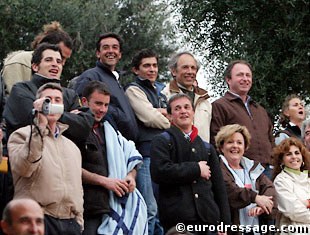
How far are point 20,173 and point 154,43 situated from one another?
1657 cm

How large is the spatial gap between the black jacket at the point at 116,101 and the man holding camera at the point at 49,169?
4.70 ft

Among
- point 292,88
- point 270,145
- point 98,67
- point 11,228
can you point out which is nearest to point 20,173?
point 11,228

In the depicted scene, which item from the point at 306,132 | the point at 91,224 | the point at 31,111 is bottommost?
the point at 91,224

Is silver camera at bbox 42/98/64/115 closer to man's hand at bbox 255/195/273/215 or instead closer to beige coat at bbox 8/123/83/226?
beige coat at bbox 8/123/83/226

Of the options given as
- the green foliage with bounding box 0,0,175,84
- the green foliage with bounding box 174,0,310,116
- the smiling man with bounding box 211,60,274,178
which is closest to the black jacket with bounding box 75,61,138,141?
the smiling man with bounding box 211,60,274,178

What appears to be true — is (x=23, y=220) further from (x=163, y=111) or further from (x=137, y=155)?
(x=163, y=111)

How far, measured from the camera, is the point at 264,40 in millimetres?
14164

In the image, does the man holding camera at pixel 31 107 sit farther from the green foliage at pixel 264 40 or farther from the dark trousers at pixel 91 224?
the green foliage at pixel 264 40

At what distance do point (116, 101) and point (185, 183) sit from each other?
131 cm

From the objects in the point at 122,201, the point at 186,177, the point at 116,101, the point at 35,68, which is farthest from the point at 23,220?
the point at 116,101

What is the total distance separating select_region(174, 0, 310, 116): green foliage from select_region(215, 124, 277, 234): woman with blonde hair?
574cm

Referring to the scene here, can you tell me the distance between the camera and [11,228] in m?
4.64

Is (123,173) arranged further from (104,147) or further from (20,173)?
(20,173)

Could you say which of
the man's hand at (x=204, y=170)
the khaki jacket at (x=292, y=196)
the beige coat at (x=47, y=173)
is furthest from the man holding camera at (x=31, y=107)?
the khaki jacket at (x=292, y=196)
